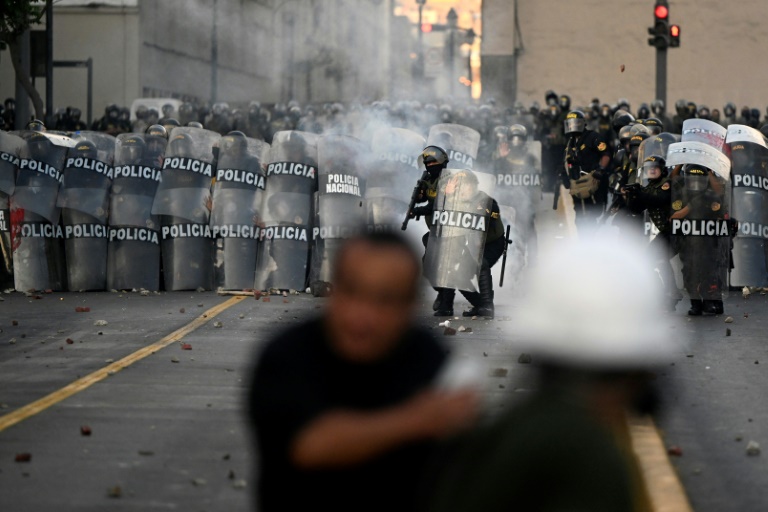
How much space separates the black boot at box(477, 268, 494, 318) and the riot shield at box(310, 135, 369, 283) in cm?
277

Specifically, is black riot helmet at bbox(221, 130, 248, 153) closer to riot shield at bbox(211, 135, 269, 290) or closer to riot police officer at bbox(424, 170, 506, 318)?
riot shield at bbox(211, 135, 269, 290)

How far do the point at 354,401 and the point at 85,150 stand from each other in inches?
626

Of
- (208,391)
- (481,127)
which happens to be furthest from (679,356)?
(481,127)

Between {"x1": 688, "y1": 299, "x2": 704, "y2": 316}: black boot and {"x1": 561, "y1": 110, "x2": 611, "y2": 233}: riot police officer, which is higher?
{"x1": 561, "y1": 110, "x2": 611, "y2": 233}: riot police officer

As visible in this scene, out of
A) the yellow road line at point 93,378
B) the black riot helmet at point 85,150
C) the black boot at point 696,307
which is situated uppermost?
the black riot helmet at point 85,150

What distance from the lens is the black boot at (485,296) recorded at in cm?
1527

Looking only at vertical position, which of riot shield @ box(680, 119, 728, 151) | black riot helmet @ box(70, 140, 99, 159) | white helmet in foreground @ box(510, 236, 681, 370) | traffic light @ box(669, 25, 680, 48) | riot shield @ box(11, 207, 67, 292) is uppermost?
traffic light @ box(669, 25, 680, 48)

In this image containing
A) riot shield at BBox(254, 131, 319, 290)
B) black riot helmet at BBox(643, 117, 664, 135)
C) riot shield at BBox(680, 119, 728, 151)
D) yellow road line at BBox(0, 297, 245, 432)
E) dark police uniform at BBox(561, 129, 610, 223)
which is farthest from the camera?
dark police uniform at BBox(561, 129, 610, 223)

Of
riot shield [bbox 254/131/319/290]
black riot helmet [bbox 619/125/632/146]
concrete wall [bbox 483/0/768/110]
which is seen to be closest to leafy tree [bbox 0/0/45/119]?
riot shield [bbox 254/131/319/290]

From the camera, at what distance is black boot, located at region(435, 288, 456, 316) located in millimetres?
15289

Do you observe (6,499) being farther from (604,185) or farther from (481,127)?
(481,127)

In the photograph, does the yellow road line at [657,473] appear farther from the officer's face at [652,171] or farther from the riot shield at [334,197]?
the riot shield at [334,197]

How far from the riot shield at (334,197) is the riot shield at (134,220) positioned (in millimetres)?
1917

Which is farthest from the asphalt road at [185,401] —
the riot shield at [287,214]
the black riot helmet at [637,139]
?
the black riot helmet at [637,139]
